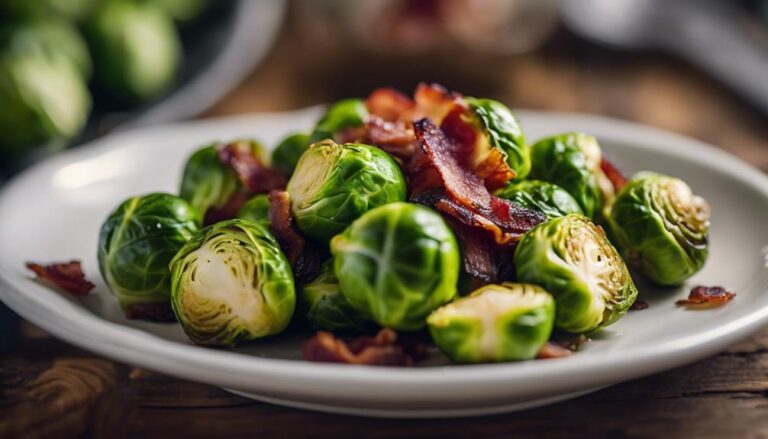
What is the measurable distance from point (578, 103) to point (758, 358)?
2.90 meters

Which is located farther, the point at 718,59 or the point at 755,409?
the point at 718,59

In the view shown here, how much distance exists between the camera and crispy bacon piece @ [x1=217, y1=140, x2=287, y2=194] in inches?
109

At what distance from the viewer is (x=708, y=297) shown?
7.93ft

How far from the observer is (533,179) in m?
2.79

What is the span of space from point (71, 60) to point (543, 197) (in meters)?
2.99

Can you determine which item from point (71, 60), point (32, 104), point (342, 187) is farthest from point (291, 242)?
point (71, 60)

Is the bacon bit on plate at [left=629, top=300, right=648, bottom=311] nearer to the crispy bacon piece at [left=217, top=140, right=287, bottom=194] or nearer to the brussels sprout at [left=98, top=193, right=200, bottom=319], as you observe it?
the crispy bacon piece at [left=217, top=140, right=287, bottom=194]

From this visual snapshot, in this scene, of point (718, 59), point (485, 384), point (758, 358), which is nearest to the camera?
point (485, 384)

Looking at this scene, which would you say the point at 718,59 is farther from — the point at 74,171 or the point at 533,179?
the point at 74,171

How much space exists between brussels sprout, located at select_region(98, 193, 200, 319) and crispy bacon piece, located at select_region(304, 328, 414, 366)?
0.56m

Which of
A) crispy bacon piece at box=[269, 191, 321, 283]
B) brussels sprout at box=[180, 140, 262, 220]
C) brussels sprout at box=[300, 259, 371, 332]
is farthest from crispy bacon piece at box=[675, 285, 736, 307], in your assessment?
brussels sprout at box=[180, 140, 262, 220]

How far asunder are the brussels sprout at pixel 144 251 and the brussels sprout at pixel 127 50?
96.8 inches

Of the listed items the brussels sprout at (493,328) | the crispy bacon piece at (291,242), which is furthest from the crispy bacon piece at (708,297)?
the crispy bacon piece at (291,242)

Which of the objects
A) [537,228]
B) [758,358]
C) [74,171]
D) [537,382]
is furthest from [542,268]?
[74,171]
